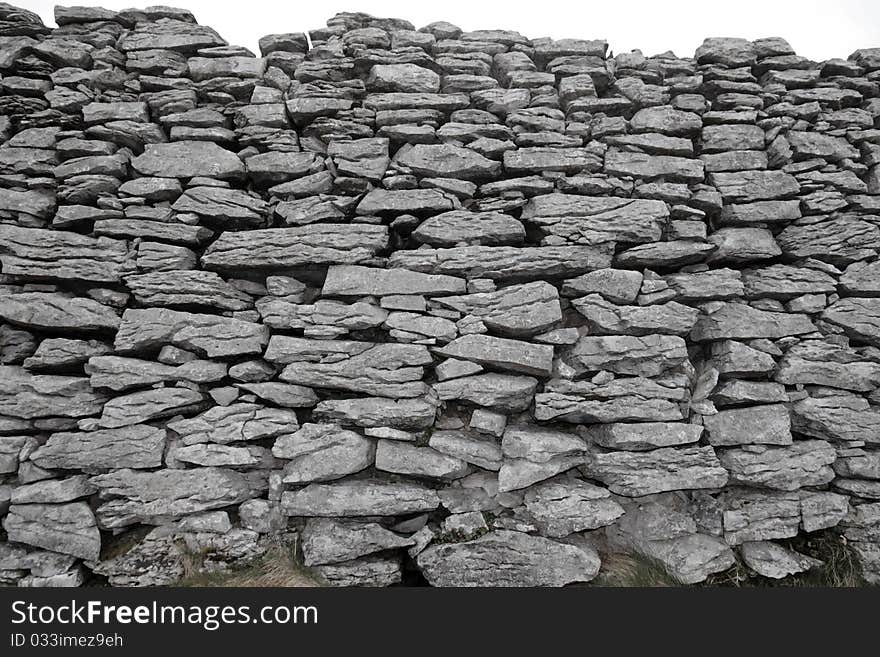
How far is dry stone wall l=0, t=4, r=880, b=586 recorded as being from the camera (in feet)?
13.9

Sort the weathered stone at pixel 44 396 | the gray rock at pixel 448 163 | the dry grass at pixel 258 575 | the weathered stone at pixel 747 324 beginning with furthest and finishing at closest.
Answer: the gray rock at pixel 448 163 → the weathered stone at pixel 747 324 → the weathered stone at pixel 44 396 → the dry grass at pixel 258 575

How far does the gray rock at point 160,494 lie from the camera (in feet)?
13.7

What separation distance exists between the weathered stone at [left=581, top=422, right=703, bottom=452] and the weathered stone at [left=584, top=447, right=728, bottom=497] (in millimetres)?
73

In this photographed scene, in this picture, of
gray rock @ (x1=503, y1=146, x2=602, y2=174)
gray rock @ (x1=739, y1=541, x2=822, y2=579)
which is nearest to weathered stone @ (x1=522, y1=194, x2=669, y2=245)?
gray rock @ (x1=503, y1=146, x2=602, y2=174)

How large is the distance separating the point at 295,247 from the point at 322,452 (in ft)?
7.27

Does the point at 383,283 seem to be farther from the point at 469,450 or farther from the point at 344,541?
the point at 344,541

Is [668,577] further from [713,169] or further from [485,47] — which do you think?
[485,47]

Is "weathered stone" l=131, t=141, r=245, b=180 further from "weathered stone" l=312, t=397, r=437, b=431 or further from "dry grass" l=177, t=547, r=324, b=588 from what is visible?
"dry grass" l=177, t=547, r=324, b=588

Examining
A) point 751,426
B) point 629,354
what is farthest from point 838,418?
point 629,354

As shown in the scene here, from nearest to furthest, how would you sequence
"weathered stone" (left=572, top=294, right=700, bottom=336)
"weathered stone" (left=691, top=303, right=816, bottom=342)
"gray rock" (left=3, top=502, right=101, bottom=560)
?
"gray rock" (left=3, top=502, right=101, bottom=560), "weathered stone" (left=572, top=294, right=700, bottom=336), "weathered stone" (left=691, top=303, right=816, bottom=342)

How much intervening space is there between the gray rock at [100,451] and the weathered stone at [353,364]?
56.9 inches

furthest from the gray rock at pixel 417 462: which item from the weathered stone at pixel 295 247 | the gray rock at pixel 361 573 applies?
the weathered stone at pixel 295 247

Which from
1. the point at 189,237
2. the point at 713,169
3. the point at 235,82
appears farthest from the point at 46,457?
the point at 713,169

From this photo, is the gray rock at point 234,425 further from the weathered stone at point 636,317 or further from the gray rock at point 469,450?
the weathered stone at point 636,317
